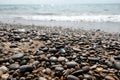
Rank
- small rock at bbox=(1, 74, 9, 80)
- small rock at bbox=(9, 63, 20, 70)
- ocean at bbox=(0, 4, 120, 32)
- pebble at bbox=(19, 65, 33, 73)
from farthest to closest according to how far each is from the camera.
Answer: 1. ocean at bbox=(0, 4, 120, 32)
2. small rock at bbox=(9, 63, 20, 70)
3. pebble at bbox=(19, 65, 33, 73)
4. small rock at bbox=(1, 74, 9, 80)

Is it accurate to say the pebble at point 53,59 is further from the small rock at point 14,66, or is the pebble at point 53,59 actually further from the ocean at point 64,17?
the ocean at point 64,17

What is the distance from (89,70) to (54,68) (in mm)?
638

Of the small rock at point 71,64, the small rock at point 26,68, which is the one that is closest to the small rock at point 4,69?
the small rock at point 26,68

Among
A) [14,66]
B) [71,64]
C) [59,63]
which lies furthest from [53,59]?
[14,66]

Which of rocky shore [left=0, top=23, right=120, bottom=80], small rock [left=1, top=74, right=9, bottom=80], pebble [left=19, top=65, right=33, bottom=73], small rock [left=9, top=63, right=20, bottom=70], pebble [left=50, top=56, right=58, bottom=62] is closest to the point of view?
small rock [left=1, top=74, right=9, bottom=80]

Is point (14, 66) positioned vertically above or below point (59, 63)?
above

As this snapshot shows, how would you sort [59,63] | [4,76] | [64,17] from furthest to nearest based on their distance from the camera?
1. [64,17]
2. [59,63]
3. [4,76]

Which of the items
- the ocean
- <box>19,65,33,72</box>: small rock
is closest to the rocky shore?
<box>19,65,33,72</box>: small rock

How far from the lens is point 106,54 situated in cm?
419

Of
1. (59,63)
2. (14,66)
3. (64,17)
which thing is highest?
(64,17)

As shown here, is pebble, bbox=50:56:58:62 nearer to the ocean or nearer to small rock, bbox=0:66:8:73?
small rock, bbox=0:66:8:73

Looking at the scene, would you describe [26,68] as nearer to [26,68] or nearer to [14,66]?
[26,68]

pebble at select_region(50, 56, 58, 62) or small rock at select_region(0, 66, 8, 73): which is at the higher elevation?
small rock at select_region(0, 66, 8, 73)

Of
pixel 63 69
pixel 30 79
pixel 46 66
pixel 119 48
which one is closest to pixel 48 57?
pixel 46 66
